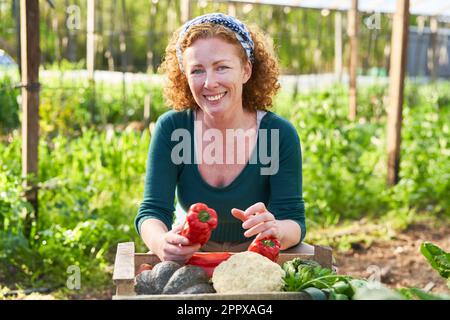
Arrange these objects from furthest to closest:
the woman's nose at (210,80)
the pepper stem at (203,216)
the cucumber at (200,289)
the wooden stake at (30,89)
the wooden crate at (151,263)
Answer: the wooden stake at (30,89)
the woman's nose at (210,80)
the pepper stem at (203,216)
the cucumber at (200,289)
the wooden crate at (151,263)

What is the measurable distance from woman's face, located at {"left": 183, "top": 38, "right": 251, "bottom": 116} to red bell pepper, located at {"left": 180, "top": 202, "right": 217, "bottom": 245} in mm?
504

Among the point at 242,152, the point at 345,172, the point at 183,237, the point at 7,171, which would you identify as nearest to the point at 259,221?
the point at 183,237

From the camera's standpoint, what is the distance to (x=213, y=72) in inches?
80.1

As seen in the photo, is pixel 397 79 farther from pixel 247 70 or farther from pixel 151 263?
pixel 151 263

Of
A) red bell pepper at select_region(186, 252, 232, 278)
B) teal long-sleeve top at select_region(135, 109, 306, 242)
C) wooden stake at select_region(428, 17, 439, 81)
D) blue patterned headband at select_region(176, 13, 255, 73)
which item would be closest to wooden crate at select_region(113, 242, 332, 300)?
red bell pepper at select_region(186, 252, 232, 278)

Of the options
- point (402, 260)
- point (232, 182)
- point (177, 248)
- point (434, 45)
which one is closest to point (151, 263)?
point (177, 248)

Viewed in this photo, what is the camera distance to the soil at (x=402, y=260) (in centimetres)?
402

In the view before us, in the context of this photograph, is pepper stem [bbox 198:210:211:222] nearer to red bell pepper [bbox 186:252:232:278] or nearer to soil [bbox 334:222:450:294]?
red bell pepper [bbox 186:252:232:278]

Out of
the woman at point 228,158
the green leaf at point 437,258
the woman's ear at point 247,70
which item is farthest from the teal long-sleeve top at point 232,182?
the green leaf at point 437,258

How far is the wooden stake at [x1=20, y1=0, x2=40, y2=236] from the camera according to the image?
3.58m

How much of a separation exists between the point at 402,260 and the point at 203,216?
3032 millimetres

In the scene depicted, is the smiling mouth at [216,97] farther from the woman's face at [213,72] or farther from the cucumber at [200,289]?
the cucumber at [200,289]
